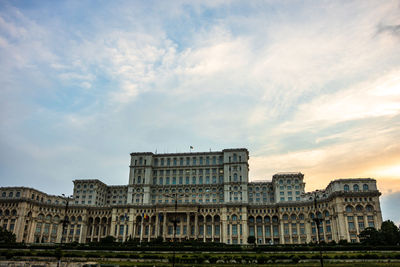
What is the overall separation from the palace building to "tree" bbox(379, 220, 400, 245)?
779 inches

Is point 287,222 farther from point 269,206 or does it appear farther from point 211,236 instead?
point 211,236

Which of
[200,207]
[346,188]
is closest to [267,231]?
[200,207]

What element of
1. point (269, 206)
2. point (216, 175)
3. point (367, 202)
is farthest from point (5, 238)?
point (367, 202)

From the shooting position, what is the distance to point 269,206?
445ft

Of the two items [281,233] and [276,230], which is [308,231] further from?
[276,230]

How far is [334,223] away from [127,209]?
82.0 meters

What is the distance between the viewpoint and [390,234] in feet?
286

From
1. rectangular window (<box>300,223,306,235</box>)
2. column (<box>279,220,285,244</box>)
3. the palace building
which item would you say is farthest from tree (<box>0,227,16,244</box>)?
rectangular window (<box>300,223,306,235</box>)

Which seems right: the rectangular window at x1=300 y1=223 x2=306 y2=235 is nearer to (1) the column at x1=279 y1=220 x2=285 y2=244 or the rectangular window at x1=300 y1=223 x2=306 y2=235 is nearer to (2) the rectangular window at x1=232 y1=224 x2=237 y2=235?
(1) the column at x1=279 y1=220 x2=285 y2=244

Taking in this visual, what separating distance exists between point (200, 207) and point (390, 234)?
228 ft

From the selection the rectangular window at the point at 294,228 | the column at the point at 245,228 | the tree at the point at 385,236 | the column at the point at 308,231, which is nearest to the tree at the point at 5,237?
the column at the point at 245,228

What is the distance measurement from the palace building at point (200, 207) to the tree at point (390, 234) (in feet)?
64.9

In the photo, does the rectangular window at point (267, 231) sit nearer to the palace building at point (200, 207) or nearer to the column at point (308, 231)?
the palace building at point (200, 207)

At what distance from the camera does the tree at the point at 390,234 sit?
3401 inches
